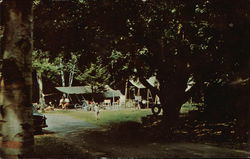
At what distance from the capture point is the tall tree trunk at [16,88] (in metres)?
3.73

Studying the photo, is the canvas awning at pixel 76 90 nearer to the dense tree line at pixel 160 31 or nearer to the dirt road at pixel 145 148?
the dirt road at pixel 145 148

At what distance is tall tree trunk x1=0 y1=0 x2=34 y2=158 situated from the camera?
373 cm

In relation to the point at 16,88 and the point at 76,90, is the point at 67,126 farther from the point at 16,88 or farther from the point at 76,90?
the point at 76,90

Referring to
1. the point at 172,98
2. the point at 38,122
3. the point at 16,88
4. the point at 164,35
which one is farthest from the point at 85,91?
the point at 16,88

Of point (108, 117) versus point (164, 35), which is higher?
point (164, 35)

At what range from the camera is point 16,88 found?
3738 mm

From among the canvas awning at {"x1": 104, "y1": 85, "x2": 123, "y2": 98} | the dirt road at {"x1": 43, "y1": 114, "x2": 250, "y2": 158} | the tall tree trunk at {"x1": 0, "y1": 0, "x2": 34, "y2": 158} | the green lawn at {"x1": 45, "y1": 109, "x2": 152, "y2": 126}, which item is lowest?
the dirt road at {"x1": 43, "y1": 114, "x2": 250, "y2": 158}

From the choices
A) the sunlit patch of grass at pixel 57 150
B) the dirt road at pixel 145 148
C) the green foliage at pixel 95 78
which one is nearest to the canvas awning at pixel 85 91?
the green foliage at pixel 95 78

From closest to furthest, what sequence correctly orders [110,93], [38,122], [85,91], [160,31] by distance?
[160,31], [38,122], [85,91], [110,93]

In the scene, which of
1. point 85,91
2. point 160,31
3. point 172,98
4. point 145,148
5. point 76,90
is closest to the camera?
point 145,148

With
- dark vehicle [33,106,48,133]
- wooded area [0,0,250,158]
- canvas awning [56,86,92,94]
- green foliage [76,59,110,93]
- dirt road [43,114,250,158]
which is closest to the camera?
wooded area [0,0,250,158]

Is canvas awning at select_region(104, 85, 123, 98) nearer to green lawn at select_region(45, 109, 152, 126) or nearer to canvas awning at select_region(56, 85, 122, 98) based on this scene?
canvas awning at select_region(56, 85, 122, 98)

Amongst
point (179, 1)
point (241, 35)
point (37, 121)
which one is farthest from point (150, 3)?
point (37, 121)

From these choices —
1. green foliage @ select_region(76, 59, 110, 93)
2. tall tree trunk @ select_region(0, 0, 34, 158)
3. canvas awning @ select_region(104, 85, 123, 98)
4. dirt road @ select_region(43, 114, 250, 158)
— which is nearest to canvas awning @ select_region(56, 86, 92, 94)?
green foliage @ select_region(76, 59, 110, 93)
